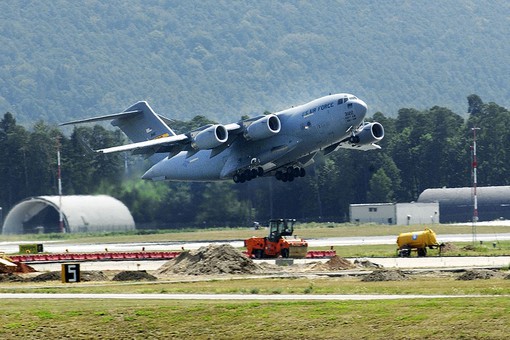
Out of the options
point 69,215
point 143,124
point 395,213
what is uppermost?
point 143,124

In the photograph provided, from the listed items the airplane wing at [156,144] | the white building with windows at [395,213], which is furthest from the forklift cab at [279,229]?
the white building with windows at [395,213]

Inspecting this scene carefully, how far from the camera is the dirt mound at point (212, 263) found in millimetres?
46594

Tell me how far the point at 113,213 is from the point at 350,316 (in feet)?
232

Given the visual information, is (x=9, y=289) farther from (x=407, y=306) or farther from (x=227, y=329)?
(x=407, y=306)

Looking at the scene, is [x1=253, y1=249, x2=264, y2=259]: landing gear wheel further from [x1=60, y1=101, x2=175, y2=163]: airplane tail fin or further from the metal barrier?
[x1=60, y1=101, x2=175, y2=163]: airplane tail fin

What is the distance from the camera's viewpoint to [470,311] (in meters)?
28.1

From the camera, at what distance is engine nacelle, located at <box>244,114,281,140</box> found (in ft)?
250

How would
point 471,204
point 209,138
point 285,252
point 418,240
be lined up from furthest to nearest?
point 471,204, point 209,138, point 418,240, point 285,252

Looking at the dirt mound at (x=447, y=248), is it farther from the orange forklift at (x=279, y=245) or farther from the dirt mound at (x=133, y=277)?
the dirt mound at (x=133, y=277)

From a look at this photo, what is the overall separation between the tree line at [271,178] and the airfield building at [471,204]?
331 inches

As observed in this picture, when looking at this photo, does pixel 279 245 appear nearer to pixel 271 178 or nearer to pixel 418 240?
pixel 418 240

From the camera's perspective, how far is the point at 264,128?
3000 inches

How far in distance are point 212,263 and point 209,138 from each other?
29.4 m

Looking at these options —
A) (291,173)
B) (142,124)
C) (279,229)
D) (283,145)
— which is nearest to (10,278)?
(279,229)
